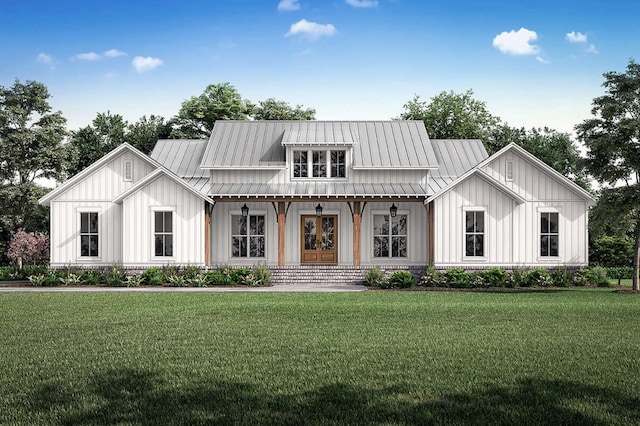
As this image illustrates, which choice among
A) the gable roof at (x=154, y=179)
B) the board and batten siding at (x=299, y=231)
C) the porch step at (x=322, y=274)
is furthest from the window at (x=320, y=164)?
the gable roof at (x=154, y=179)

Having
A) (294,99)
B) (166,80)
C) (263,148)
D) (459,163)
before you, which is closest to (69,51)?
(166,80)

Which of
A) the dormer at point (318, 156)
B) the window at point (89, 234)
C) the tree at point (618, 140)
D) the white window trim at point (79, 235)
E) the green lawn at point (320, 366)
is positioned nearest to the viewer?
the green lawn at point (320, 366)

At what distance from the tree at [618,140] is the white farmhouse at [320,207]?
10.8 feet

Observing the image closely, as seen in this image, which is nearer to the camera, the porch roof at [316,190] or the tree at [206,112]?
the porch roof at [316,190]

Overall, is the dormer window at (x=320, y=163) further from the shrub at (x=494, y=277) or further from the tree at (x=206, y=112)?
the tree at (x=206, y=112)

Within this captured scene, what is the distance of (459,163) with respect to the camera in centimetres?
3038

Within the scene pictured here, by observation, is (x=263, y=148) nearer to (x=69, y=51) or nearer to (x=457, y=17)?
(x=69, y=51)

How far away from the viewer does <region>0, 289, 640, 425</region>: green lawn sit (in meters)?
6.48

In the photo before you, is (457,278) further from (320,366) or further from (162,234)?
(320,366)

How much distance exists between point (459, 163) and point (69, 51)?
18.0 metres

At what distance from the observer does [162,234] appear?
84.0 ft

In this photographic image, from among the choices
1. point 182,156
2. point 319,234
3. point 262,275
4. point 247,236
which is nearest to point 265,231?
point 247,236

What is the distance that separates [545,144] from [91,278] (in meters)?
34.1

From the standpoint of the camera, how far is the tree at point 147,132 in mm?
44938
